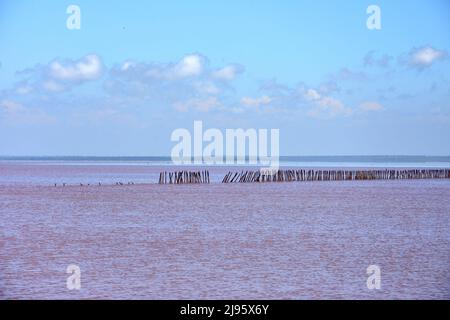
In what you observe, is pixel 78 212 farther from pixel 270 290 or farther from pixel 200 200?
pixel 270 290

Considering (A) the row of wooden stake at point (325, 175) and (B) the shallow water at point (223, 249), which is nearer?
(B) the shallow water at point (223, 249)

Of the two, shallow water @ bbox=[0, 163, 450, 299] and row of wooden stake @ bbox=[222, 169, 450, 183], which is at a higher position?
row of wooden stake @ bbox=[222, 169, 450, 183]

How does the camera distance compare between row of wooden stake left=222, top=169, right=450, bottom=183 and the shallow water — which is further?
row of wooden stake left=222, top=169, right=450, bottom=183

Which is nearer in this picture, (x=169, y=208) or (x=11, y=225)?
(x=11, y=225)

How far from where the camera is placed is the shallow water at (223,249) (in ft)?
39.2

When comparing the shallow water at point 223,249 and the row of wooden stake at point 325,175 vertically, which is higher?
the row of wooden stake at point 325,175

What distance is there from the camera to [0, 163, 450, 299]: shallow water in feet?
39.2

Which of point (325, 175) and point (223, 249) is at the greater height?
point (325, 175)

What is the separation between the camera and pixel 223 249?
16203mm

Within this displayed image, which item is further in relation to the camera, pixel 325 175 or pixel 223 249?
pixel 325 175
